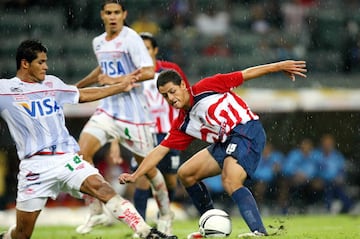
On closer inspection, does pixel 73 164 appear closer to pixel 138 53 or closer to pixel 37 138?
pixel 37 138

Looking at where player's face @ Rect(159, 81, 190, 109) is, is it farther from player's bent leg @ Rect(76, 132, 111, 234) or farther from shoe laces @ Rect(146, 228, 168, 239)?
player's bent leg @ Rect(76, 132, 111, 234)

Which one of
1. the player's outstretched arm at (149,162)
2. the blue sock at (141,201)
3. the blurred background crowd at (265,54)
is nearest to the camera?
the player's outstretched arm at (149,162)

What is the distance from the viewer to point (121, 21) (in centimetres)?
1290

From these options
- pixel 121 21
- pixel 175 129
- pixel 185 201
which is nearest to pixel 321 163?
pixel 185 201

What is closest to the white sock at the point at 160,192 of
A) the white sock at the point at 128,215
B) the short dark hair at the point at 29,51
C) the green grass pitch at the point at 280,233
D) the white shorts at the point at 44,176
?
the green grass pitch at the point at 280,233

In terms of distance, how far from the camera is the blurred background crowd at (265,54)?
21.1 metres

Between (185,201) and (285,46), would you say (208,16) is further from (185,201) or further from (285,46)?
(185,201)

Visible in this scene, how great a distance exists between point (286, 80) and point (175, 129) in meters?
11.4

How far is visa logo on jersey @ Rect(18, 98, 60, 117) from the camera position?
10.1 metres

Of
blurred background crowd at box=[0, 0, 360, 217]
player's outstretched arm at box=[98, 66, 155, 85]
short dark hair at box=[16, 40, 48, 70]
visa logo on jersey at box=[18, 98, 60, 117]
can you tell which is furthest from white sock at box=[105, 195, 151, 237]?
blurred background crowd at box=[0, 0, 360, 217]

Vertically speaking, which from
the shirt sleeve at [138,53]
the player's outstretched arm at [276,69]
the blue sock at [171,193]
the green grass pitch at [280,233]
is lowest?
the green grass pitch at [280,233]

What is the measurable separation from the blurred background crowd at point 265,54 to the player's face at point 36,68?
1024 cm

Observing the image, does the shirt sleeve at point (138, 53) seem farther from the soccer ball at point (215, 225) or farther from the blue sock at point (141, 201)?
the soccer ball at point (215, 225)

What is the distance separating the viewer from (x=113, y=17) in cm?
1281
